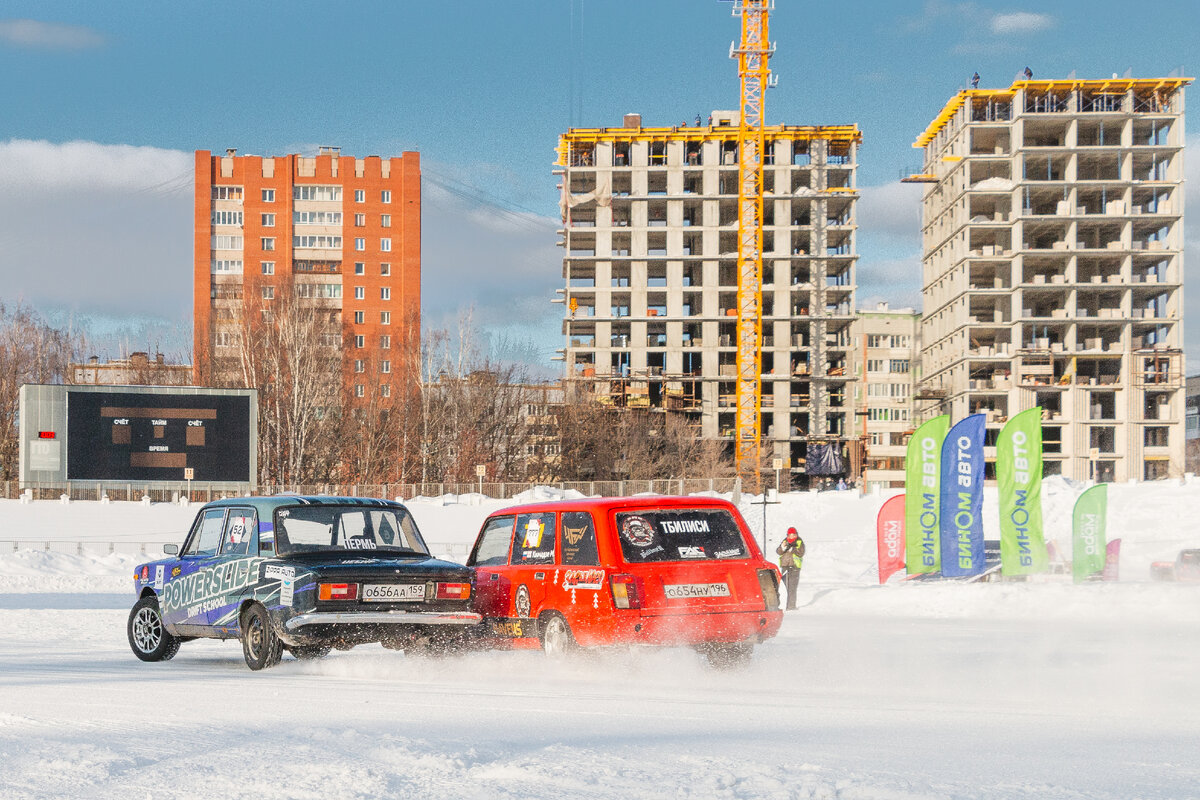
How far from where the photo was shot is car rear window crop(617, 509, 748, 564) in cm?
1181

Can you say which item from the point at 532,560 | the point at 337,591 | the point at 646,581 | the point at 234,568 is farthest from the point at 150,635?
the point at 646,581

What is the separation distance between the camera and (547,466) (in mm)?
80500

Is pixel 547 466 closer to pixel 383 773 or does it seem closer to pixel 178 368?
pixel 178 368

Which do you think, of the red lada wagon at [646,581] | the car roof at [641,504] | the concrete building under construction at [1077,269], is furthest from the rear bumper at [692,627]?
the concrete building under construction at [1077,269]

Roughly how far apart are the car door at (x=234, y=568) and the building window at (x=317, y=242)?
373 ft

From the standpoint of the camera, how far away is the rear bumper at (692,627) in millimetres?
11406

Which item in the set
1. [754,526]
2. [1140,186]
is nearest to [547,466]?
[754,526]

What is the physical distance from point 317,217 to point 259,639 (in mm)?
115765

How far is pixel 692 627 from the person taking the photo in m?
11.6

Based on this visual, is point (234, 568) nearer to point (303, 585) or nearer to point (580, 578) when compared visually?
point (303, 585)

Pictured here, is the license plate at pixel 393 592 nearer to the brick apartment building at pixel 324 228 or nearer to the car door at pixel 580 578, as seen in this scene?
the car door at pixel 580 578

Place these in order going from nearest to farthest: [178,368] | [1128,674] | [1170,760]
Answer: [1170,760] → [1128,674] → [178,368]

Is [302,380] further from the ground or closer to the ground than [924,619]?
further from the ground

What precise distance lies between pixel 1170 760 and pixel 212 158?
12412 cm
